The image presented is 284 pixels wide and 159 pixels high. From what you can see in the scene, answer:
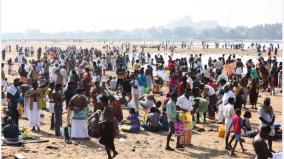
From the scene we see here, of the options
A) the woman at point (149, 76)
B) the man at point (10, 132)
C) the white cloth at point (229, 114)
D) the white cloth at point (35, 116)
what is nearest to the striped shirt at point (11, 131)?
the man at point (10, 132)

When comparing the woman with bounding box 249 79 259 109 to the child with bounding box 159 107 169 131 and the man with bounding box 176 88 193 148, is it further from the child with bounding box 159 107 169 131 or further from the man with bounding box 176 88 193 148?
the man with bounding box 176 88 193 148

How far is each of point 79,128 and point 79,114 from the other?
0.39 metres

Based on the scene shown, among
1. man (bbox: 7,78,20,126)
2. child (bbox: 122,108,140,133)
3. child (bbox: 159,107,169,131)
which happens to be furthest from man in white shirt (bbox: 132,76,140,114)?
man (bbox: 7,78,20,126)

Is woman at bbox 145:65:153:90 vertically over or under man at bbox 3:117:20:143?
over

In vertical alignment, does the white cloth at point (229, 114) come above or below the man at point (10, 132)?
above

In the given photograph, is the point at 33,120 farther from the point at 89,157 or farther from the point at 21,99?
the point at 89,157

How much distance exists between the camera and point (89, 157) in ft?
35.9

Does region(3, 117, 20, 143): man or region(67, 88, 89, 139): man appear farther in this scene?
region(67, 88, 89, 139): man

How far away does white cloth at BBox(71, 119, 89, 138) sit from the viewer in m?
12.2

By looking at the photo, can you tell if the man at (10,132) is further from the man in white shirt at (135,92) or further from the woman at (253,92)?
the woman at (253,92)

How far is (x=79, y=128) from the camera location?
12.3 meters

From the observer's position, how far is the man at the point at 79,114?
39.4 feet

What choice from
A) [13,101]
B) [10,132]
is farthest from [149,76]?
[10,132]

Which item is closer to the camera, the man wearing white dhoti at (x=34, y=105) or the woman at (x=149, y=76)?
the man wearing white dhoti at (x=34, y=105)
